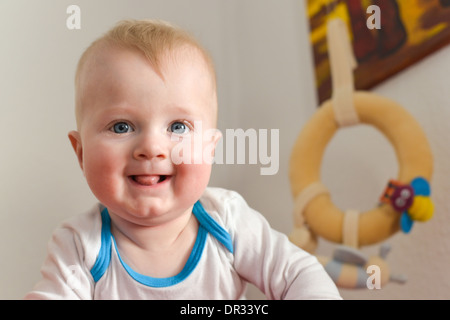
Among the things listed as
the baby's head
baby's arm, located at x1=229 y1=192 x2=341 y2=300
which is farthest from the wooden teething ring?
the baby's head

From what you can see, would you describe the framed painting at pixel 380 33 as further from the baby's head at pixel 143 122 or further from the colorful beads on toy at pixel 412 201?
the baby's head at pixel 143 122

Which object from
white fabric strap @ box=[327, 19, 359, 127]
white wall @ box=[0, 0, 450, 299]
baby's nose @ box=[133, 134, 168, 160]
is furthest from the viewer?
white fabric strap @ box=[327, 19, 359, 127]

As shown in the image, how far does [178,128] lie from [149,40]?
0.29 ft

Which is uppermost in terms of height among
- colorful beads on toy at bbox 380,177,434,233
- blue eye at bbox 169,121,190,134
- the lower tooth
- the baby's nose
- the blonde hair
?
the blonde hair

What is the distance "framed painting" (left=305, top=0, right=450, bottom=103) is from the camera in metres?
0.74

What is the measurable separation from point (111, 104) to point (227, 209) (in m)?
0.19

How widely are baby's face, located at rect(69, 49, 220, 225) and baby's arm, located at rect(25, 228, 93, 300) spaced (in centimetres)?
8

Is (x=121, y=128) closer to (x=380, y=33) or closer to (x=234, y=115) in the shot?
(x=234, y=115)

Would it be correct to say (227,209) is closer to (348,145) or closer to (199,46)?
(199,46)

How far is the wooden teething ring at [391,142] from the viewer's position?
0.71 m

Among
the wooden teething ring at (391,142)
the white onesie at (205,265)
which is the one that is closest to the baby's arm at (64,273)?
the white onesie at (205,265)

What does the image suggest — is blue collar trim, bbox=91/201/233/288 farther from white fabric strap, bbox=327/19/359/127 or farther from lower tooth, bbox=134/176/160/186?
white fabric strap, bbox=327/19/359/127

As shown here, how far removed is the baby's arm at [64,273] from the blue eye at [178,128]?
0.16m
